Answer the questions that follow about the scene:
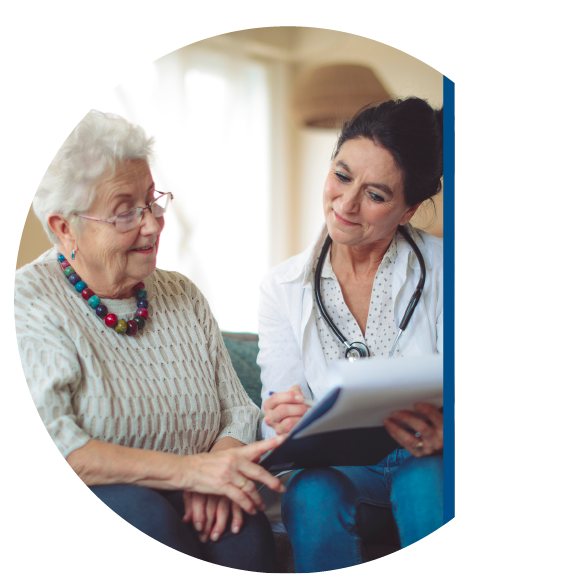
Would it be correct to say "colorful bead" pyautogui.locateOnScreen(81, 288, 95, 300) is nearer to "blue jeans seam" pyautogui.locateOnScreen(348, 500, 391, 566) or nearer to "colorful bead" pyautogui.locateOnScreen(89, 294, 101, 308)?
"colorful bead" pyautogui.locateOnScreen(89, 294, 101, 308)

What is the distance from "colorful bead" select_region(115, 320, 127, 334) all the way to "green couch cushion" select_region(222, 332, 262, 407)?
18 centimetres

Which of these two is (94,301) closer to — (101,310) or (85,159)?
(101,310)

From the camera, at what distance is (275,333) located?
46.8 inches

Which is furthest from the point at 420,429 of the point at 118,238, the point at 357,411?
the point at 118,238

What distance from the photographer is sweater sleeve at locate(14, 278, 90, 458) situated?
109 cm

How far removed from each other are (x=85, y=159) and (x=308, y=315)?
490 millimetres

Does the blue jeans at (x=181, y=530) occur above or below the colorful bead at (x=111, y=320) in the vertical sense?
below

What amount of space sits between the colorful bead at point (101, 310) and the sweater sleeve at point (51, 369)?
6cm

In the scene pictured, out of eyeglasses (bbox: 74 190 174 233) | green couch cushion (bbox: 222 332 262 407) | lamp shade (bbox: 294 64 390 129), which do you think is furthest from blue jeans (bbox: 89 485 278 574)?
lamp shade (bbox: 294 64 390 129)

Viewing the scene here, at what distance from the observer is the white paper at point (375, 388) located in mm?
1014

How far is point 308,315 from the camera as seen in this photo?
3.80 feet

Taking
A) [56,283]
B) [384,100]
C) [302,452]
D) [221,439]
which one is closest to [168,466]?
[221,439]

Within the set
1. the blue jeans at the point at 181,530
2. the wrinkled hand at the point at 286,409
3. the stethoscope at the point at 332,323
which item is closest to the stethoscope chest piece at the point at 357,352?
the stethoscope at the point at 332,323

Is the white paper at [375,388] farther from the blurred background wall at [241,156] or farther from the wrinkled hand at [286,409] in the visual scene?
the blurred background wall at [241,156]
